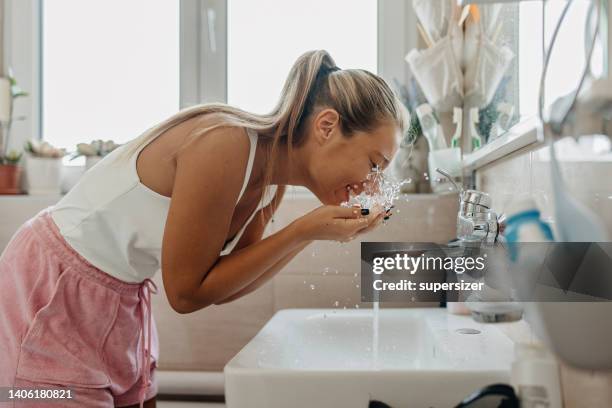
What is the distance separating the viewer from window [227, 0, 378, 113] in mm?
592

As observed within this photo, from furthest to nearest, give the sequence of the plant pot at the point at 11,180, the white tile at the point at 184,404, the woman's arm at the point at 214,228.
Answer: the plant pot at the point at 11,180, the white tile at the point at 184,404, the woman's arm at the point at 214,228

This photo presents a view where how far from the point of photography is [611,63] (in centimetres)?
28

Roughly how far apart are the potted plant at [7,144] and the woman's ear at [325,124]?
1.42 feet

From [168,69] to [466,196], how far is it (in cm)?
38

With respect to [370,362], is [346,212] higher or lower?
higher

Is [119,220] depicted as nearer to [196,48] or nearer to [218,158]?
[218,158]

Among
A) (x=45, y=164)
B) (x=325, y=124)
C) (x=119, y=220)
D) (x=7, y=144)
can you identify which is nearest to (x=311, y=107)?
(x=325, y=124)

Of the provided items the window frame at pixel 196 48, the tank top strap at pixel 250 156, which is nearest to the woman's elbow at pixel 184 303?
the tank top strap at pixel 250 156

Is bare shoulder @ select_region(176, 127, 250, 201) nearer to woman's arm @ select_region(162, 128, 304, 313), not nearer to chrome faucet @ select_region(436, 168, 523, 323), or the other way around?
woman's arm @ select_region(162, 128, 304, 313)

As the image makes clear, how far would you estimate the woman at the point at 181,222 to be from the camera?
530 mm

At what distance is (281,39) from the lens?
63 cm

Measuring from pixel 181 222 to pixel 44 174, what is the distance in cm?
40

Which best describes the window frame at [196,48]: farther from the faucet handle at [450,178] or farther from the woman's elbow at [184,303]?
the woman's elbow at [184,303]

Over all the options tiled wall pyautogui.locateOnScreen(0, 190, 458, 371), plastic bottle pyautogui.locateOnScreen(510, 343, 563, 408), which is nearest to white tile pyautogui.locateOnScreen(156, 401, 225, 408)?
tiled wall pyautogui.locateOnScreen(0, 190, 458, 371)
